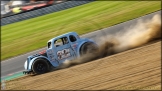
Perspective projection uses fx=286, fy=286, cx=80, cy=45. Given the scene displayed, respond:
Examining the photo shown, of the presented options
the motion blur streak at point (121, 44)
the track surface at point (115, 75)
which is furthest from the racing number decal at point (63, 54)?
the track surface at point (115, 75)

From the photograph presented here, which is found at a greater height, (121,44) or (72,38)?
(72,38)

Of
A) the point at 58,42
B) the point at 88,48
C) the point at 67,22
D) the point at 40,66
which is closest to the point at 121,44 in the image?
the point at 88,48

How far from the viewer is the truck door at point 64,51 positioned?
11586mm

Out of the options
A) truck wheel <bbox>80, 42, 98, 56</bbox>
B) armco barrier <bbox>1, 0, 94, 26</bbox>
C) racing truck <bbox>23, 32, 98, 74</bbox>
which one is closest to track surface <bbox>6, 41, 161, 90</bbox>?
racing truck <bbox>23, 32, 98, 74</bbox>

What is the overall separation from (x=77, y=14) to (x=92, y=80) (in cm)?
1772

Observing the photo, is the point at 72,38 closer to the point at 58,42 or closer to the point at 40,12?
the point at 58,42

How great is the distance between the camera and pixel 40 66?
1146cm

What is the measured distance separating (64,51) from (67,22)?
12.4 m

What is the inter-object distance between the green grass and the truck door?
23.5ft

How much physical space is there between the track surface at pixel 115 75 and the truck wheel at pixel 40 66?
53 centimetres

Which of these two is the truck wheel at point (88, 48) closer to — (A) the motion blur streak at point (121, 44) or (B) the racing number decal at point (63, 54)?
(A) the motion blur streak at point (121, 44)

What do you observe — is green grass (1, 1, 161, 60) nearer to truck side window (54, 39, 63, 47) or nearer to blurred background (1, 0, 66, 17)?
blurred background (1, 0, 66, 17)

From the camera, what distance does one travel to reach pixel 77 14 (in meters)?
25.5

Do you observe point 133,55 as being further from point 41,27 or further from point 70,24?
point 41,27
